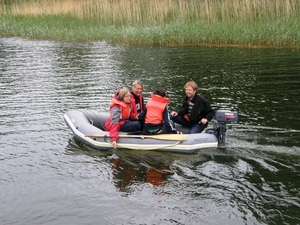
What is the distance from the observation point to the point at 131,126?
9750 millimetres

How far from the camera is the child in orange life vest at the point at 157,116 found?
9.34 metres

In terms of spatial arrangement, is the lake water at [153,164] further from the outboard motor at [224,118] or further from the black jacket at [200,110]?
the black jacket at [200,110]

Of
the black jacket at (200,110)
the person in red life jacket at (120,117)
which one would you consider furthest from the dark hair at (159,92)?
the black jacket at (200,110)

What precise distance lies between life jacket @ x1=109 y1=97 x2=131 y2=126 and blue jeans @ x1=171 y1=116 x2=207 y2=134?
37.9 inches

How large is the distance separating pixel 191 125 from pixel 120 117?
4.86 ft

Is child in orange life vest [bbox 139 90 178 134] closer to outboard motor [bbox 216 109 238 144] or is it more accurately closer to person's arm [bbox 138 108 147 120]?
person's arm [bbox 138 108 147 120]

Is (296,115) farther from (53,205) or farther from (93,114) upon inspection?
(53,205)

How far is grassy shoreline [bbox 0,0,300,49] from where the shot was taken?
67.4ft

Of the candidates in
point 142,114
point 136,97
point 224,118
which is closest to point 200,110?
point 224,118

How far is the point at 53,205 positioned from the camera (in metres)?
7.13

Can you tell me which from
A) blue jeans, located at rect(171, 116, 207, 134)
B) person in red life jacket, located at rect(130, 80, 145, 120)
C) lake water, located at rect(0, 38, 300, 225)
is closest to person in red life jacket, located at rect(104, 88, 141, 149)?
person in red life jacket, located at rect(130, 80, 145, 120)

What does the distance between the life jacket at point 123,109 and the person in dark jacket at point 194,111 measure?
3.12ft

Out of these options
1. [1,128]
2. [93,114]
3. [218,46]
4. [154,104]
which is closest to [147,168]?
[154,104]

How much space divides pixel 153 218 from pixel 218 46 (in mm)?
15558
